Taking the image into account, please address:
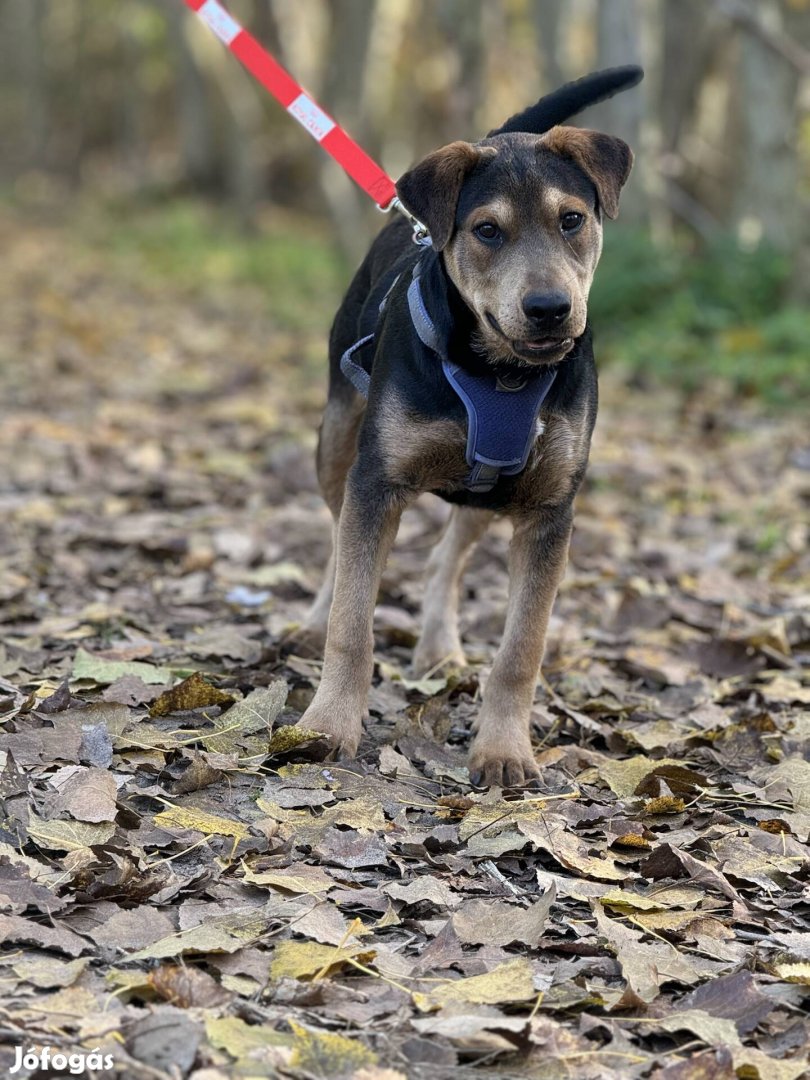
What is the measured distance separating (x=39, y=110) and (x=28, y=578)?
40.5 metres

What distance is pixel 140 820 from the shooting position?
4074mm

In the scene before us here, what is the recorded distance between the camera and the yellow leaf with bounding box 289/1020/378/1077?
2.97 m

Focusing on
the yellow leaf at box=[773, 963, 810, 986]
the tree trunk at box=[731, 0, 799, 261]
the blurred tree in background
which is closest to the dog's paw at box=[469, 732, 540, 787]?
the yellow leaf at box=[773, 963, 810, 986]

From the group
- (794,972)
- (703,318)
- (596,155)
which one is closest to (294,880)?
(794,972)

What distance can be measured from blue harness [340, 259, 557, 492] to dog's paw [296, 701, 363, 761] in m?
0.93

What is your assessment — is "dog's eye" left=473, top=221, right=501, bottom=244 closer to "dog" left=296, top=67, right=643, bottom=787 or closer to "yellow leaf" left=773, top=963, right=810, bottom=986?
"dog" left=296, top=67, right=643, bottom=787

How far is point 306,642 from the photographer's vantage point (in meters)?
5.88

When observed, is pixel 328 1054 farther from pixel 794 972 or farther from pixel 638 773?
pixel 638 773

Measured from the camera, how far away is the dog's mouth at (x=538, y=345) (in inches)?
169

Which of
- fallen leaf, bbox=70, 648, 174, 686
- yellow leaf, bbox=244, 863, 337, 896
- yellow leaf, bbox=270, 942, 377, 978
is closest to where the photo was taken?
yellow leaf, bbox=270, 942, 377, 978

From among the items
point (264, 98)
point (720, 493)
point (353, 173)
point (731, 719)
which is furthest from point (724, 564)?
point (264, 98)

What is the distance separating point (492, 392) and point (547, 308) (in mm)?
472

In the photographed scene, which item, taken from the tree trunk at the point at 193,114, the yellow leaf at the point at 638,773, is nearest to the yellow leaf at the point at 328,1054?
the yellow leaf at the point at 638,773

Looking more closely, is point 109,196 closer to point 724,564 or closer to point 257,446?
point 257,446
